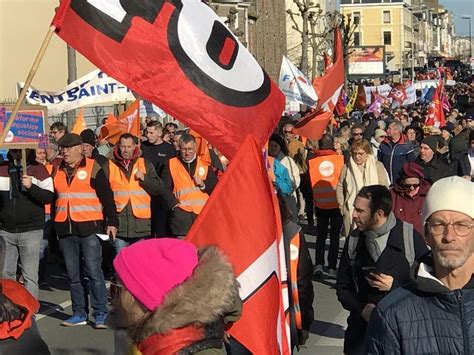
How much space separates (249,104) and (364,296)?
118 centimetres

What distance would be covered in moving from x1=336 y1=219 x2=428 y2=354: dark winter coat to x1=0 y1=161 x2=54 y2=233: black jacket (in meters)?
4.10

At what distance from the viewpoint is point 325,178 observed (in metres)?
11.9

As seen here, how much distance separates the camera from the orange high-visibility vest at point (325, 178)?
11.5 metres

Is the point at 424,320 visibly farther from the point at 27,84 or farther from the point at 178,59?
the point at 178,59

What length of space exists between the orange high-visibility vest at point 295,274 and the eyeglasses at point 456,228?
235 centimetres

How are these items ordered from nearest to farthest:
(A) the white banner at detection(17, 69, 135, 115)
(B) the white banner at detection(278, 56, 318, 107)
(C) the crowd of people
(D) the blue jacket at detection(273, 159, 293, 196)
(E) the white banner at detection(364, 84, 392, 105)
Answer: (C) the crowd of people → (D) the blue jacket at detection(273, 159, 293, 196) → (A) the white banner at detection(17, 69, 135, 115) → (B) the white banner at detection(278, 56, 318, 107) → (E) the white banner at detection(364, 84, 392, 105)

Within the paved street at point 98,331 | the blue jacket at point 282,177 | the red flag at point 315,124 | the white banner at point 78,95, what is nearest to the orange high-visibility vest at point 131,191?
the paved street at point 98,331

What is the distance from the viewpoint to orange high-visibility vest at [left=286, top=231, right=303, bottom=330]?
5645 mm

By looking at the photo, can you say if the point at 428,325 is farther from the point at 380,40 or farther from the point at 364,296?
the point at 380,40

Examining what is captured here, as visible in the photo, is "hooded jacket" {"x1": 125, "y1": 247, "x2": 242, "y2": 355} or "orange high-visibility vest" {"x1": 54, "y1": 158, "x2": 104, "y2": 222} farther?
"orange high-visibility vest" {"x1": 54, "y1": 158, "x2": 104, "y2": 222}

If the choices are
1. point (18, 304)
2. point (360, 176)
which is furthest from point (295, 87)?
point (18, 304)

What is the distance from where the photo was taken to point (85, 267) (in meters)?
8.90

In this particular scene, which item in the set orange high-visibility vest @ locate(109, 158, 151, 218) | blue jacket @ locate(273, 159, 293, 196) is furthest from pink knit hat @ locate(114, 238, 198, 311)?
blue jacket @ locate(273, 159, 293, 196)

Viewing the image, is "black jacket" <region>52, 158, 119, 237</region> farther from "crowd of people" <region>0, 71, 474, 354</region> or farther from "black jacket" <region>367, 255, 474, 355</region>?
"black jacket" <region>367, 255, 474, 355</region>
